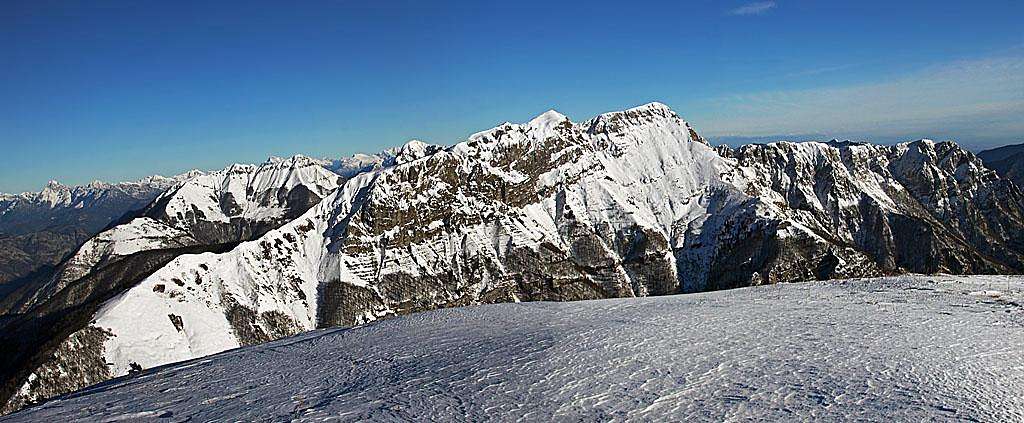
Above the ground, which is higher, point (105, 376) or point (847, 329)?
point (847, 329)

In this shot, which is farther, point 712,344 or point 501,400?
point 712,344

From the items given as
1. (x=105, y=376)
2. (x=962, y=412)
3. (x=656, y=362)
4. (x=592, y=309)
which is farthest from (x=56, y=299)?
(x=962, y=412)

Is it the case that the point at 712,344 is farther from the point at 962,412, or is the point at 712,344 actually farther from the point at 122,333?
the point at 122,333

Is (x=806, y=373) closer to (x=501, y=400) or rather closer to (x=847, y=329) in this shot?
(x=847, y=329)

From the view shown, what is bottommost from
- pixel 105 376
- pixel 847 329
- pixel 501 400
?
pixel 105 376

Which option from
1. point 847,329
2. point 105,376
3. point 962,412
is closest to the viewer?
point 962,412

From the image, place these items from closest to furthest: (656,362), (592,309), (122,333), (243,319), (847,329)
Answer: (656,362) → (847,329) → (592,309) → (122,333) → (243,319)

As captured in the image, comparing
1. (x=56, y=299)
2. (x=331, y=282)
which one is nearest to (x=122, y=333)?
(x=331, y=282)
